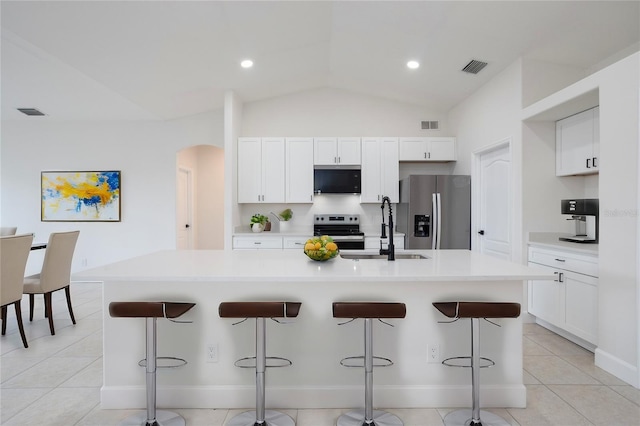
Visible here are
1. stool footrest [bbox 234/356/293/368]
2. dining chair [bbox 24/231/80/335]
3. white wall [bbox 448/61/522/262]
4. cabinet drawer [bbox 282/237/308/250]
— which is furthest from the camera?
cabinet drawer [bbox 282/237/308/250]

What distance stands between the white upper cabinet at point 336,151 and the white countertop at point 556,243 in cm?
251

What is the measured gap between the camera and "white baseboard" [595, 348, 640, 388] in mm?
2654

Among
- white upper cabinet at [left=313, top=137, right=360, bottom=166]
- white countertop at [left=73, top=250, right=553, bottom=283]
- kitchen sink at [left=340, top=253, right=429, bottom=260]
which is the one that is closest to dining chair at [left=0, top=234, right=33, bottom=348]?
white countertop at [left=73, top=250, right=553, bottom=283]

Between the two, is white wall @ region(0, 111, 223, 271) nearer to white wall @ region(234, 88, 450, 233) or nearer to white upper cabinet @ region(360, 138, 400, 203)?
white wall @ region(234, 88, 450, 233)

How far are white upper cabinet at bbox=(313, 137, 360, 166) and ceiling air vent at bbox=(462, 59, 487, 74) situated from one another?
1.70 metres

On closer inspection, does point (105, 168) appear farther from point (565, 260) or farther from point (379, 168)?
point (565, 260)

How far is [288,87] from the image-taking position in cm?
567

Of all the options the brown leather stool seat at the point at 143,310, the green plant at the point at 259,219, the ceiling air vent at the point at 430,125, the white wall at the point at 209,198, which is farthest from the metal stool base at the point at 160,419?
the white wall at the point at 209,198

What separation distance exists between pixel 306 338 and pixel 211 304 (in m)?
0.64

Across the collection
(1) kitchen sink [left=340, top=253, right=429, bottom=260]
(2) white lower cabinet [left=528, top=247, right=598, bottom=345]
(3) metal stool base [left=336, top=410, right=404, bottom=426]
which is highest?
(1) kitchen sink [left=340, top=253, right=429, bottom=260]

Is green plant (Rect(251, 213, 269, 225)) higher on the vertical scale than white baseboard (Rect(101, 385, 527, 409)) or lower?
higher

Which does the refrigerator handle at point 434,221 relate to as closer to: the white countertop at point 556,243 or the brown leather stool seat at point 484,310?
the white countertop at point 556,243

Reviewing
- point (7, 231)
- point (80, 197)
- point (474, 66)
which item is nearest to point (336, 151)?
point (474, 66)

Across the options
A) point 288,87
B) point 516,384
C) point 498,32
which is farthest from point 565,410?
point 288,87
